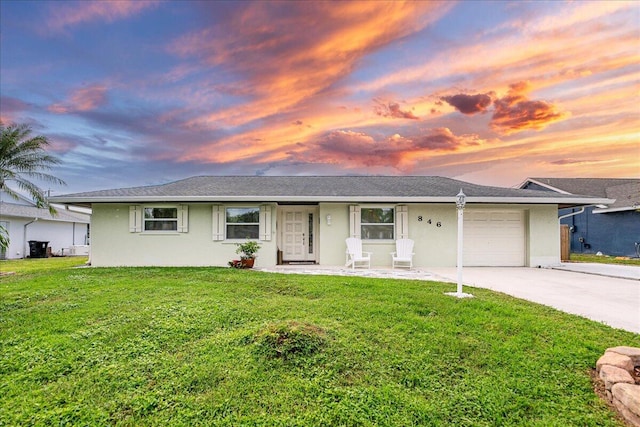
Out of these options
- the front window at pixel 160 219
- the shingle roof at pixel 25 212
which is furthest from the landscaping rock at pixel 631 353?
the shingle roof at pixel 25 212

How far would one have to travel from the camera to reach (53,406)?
2898 millimetres

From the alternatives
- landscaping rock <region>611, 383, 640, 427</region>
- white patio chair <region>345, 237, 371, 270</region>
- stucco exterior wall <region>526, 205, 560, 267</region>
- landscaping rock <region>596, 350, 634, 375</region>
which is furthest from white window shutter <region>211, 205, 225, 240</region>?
stucco exterior wall <region>526, 205, 560, 267</region>

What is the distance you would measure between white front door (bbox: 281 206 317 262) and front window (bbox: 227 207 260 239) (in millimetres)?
1472

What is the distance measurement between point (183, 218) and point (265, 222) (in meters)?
2.77

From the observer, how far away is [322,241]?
11.2 metres

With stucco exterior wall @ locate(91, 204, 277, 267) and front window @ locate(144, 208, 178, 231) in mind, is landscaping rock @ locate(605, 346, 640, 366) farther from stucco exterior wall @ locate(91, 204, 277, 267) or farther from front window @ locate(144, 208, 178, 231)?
front window @ locate(144, 208, 178, 231)

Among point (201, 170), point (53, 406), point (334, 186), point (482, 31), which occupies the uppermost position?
point (482, 31)

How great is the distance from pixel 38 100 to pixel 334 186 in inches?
440

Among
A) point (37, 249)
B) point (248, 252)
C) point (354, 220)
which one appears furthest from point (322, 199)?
point (37, 249)

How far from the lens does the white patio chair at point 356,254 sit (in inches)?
413

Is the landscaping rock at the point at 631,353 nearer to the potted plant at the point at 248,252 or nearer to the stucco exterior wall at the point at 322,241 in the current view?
the stucco exterior wall at the point at 322,241

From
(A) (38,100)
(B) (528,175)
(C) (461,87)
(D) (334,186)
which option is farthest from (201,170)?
(B) (528,175)

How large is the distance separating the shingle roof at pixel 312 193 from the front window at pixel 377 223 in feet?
2.22

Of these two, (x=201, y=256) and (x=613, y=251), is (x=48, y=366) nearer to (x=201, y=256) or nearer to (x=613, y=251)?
(x=201, y=256)
